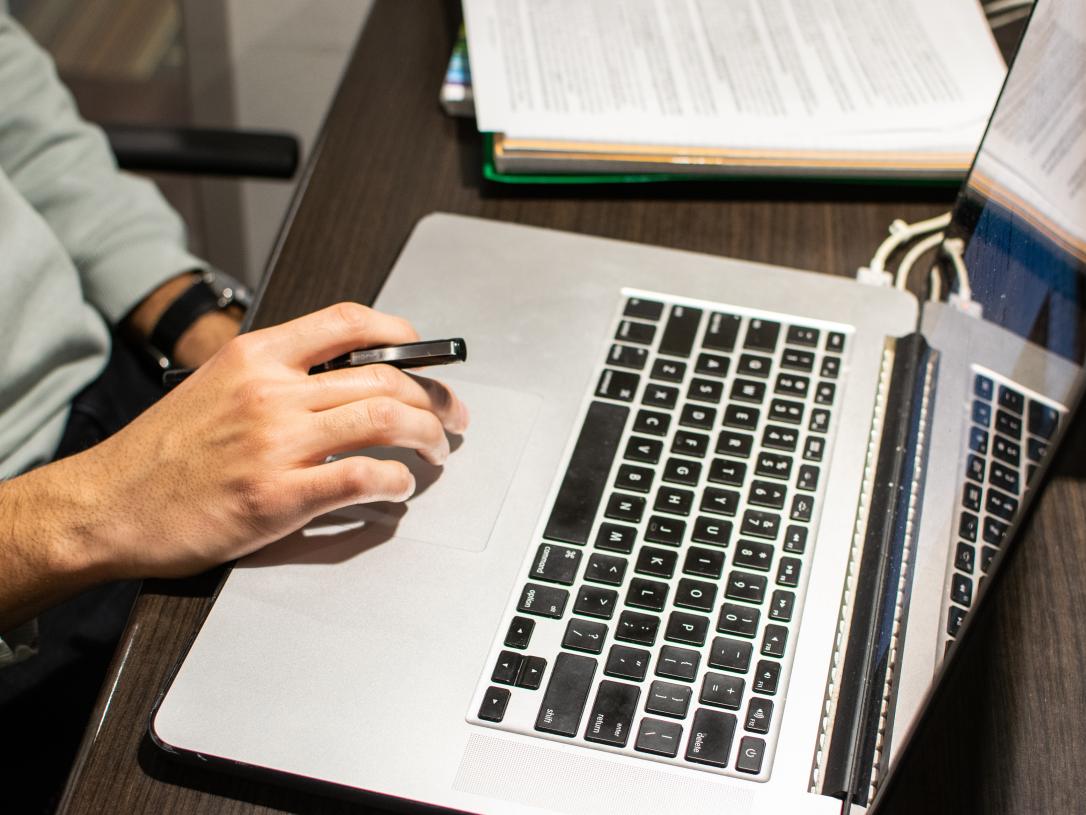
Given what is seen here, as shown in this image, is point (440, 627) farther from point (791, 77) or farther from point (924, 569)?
point (791, 77)

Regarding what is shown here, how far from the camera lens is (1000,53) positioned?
0.81 meters

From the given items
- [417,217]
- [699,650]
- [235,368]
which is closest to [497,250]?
[417,217]

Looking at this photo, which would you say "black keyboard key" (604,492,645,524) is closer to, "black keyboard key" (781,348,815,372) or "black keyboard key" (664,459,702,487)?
"black keyboard key" (664,459,702,487)

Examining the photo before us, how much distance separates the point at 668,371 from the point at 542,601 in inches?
7.2

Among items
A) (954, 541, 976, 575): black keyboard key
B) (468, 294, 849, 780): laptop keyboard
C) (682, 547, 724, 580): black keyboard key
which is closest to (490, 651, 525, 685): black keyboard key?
(468, 294, 849, 780): laptop keyboard

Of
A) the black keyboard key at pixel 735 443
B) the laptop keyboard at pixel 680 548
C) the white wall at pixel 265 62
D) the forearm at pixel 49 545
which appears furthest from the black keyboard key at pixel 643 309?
the white wall at pixel 265 62

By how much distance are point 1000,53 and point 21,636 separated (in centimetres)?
83

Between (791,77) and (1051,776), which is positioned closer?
(1051,776)

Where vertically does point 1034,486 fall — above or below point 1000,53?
above

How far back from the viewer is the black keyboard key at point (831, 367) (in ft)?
1.99

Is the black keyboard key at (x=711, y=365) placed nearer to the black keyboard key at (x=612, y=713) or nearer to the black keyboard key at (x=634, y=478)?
the black keyboard key at (x=634, y=478)

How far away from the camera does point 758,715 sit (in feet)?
1.49

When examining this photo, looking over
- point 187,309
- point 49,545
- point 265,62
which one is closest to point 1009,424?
point 49,545

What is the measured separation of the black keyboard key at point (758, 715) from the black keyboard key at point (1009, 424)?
0.53 feet
